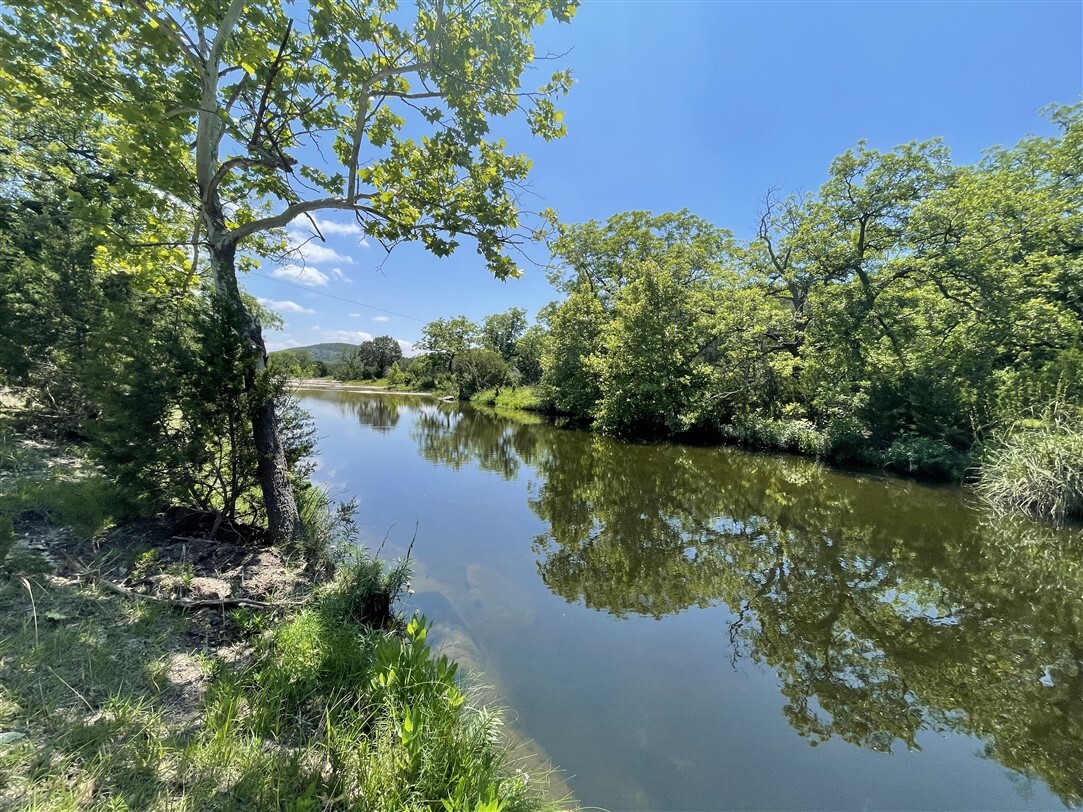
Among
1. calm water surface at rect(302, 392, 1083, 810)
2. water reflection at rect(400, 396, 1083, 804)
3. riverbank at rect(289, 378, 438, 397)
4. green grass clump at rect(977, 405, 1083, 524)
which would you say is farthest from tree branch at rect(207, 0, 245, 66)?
riverbank at rect(289, 378, 438, 397)

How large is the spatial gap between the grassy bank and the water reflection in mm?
3156

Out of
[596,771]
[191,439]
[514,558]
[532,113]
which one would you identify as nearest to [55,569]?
[191,439]

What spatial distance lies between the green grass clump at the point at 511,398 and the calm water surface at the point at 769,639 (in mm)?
22731

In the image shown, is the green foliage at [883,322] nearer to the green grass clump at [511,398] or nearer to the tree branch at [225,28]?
the tree branch at [225,28]

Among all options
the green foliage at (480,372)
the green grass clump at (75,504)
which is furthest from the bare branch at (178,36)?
the green foliage at (480,372)

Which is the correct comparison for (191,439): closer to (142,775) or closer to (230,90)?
(142,775)

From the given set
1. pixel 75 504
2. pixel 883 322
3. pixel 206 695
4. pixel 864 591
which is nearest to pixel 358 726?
pixel 206 695

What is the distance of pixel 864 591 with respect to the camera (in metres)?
5.91

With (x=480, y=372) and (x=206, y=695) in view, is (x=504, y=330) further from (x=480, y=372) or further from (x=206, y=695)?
(x=206, y=695)

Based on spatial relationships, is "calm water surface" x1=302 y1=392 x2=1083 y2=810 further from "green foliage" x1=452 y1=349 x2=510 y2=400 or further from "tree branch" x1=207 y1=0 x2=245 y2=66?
"green foliage" x1=452 y1=349 x2=510 y2=400

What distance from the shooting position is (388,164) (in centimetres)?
534

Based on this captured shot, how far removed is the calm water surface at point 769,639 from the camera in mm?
3240

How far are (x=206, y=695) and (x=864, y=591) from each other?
7.33m

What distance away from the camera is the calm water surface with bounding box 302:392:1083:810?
3240mm
